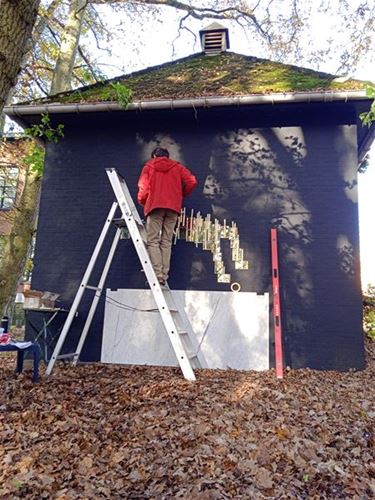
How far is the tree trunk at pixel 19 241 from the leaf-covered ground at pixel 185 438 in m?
3.66

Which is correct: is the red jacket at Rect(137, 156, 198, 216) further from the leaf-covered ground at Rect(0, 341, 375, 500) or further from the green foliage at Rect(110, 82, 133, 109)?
the leaf-covered ground at Rect(0, 341, 375, 500)

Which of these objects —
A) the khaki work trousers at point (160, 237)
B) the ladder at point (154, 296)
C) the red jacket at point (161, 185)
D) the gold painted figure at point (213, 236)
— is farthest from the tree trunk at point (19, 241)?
the khaki work trousers at point (160, 237)

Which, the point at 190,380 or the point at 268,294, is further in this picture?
the point at 268,294

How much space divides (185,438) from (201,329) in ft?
9.03

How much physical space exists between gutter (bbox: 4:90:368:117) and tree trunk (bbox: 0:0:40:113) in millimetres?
3057

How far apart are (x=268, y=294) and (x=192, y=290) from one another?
1078mm

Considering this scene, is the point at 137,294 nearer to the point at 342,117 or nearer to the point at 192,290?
the point at 192,290

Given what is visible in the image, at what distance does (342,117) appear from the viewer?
6.14 metres

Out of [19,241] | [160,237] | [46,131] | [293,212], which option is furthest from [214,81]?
[19,241]

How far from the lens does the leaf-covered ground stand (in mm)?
2648

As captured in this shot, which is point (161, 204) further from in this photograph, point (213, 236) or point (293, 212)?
point (293, 212)

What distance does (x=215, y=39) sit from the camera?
8.68m

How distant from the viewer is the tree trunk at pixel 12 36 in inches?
121

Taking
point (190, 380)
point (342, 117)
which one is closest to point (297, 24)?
point (342, 117)
